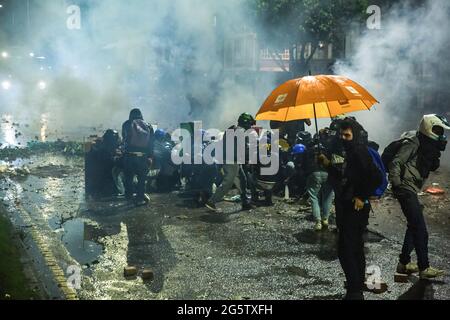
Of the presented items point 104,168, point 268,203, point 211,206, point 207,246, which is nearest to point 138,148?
point 104,168

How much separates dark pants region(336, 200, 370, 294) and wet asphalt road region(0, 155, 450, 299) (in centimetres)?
44

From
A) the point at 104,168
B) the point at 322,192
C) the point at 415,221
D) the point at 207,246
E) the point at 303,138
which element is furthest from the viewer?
the point at 104,168

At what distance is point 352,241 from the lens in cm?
473

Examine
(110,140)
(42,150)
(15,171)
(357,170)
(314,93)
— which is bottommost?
(15,171)

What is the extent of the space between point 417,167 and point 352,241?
1.28 meters

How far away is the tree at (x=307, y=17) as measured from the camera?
2661cm

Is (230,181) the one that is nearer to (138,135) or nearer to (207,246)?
(138,135)

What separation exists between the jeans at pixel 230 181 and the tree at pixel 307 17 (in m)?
19.3

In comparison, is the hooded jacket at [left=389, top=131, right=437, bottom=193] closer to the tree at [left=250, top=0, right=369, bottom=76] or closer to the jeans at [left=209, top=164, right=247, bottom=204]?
the jeans at [left=209, top=164, right=247, bottom=204]

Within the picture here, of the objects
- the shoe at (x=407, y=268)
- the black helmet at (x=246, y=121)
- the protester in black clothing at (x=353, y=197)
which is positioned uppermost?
the black helmet at (x=246, y=121)

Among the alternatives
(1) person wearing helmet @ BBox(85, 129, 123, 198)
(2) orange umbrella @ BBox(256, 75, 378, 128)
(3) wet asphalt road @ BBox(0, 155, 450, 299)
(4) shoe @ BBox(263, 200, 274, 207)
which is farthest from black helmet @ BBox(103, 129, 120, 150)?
(2) orange umbrella @ BBox(256, 75, 378, 128)

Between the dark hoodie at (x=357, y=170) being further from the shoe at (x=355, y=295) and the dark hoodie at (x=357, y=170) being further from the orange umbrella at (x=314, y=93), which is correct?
the shoe at (x=355, y=295)

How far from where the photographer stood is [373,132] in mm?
19781

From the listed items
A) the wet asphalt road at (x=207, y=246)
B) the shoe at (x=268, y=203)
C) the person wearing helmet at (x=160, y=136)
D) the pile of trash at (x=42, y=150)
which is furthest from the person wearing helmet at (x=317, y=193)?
the pile of trash at (x=42, y=150)
